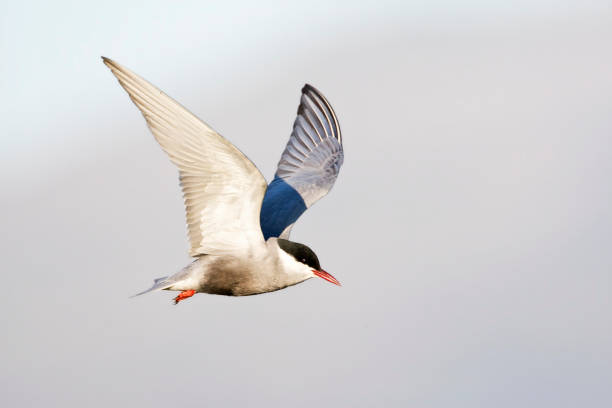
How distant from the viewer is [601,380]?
16388 cm

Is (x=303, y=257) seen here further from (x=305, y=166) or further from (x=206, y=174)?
(x=305, y=166)

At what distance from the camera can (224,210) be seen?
9234mm

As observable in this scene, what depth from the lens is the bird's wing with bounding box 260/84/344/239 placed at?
10985 mm

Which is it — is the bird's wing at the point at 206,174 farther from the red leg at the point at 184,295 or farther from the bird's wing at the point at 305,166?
the bird's wing at the point at 305,166

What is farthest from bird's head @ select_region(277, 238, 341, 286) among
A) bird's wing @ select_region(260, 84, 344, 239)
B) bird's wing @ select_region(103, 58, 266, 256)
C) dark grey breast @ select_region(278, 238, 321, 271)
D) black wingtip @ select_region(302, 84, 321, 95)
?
black wingtip @ select_region(302, 84, 321, 95)

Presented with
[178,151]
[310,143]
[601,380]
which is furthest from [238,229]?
[601,380]

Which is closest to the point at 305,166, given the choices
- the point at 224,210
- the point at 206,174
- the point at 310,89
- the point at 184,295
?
the point at 310,89

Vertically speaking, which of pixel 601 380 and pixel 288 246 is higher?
pixel 288 246

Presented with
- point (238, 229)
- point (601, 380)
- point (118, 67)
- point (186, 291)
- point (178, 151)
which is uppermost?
point (118, 67)

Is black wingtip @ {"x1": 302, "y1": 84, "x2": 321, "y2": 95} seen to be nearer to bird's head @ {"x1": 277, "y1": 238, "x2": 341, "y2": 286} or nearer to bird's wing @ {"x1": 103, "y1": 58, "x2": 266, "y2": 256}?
bird's head @ {"x1": 277, "y1": 238, "x2": 341, "y2": 286}

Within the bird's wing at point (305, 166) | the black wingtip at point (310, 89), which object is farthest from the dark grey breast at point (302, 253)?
the black wingtip at point (310, 89)

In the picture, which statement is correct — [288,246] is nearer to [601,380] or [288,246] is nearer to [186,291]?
[186,291]

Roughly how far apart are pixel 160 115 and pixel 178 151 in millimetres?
383

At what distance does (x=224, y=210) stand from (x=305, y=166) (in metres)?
3.19
